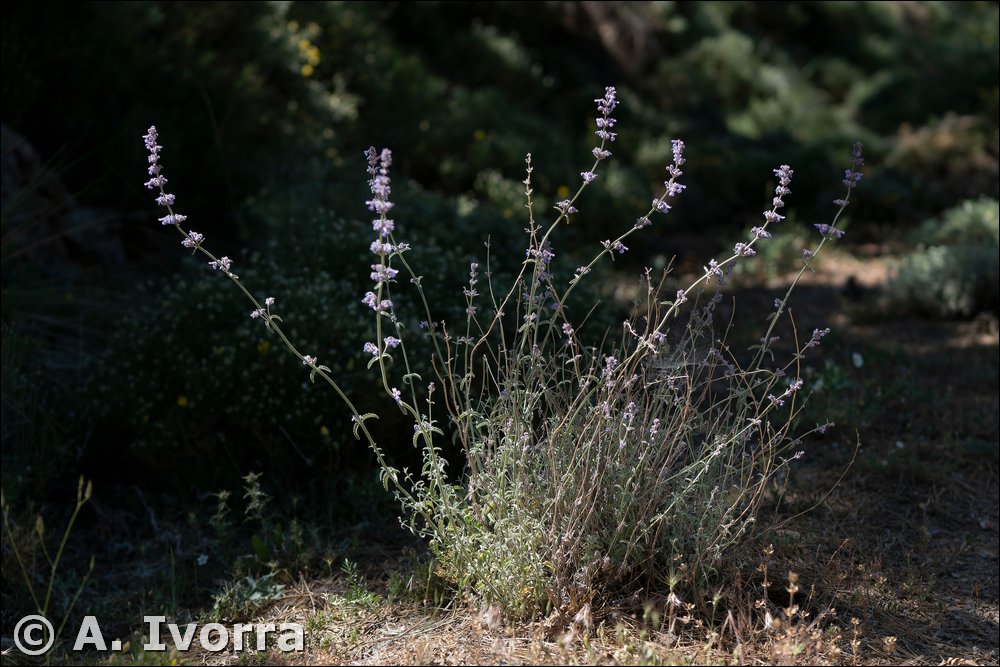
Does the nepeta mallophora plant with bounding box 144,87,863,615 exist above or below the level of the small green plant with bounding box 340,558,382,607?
above

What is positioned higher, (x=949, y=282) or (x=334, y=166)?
(x=334, y=166)

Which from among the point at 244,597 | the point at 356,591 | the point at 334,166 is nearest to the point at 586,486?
the point at 356,591

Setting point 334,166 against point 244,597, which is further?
point 334,166

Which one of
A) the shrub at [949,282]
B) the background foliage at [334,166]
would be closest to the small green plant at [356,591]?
the background foliage at [334,166]

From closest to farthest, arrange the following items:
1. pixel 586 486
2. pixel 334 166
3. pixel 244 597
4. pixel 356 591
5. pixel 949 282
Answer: pixel 586 486, pixel 356 591, pixel 244 597, pixel 949 282, pixel 334 166

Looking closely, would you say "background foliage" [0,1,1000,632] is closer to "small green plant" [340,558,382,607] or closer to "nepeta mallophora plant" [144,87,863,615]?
"small green plant" [340,558,382,607]

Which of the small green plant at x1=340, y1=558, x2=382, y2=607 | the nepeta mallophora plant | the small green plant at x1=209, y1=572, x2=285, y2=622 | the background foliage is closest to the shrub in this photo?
the background foliage

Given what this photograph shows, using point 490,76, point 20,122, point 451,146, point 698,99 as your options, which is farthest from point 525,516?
point 698,99

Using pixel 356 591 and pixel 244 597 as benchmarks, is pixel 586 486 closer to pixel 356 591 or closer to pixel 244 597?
pixel 356 591

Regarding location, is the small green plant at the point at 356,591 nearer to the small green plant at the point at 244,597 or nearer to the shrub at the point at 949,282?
the small green plant at the point at 244,597

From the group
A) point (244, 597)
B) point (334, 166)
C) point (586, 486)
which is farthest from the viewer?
point (334, 166)

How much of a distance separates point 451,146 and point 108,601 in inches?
208

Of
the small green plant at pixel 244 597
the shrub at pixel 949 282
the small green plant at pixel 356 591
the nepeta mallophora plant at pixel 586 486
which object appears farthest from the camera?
the shrub at pixel 949 282

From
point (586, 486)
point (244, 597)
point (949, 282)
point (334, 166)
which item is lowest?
point (244, 597)
